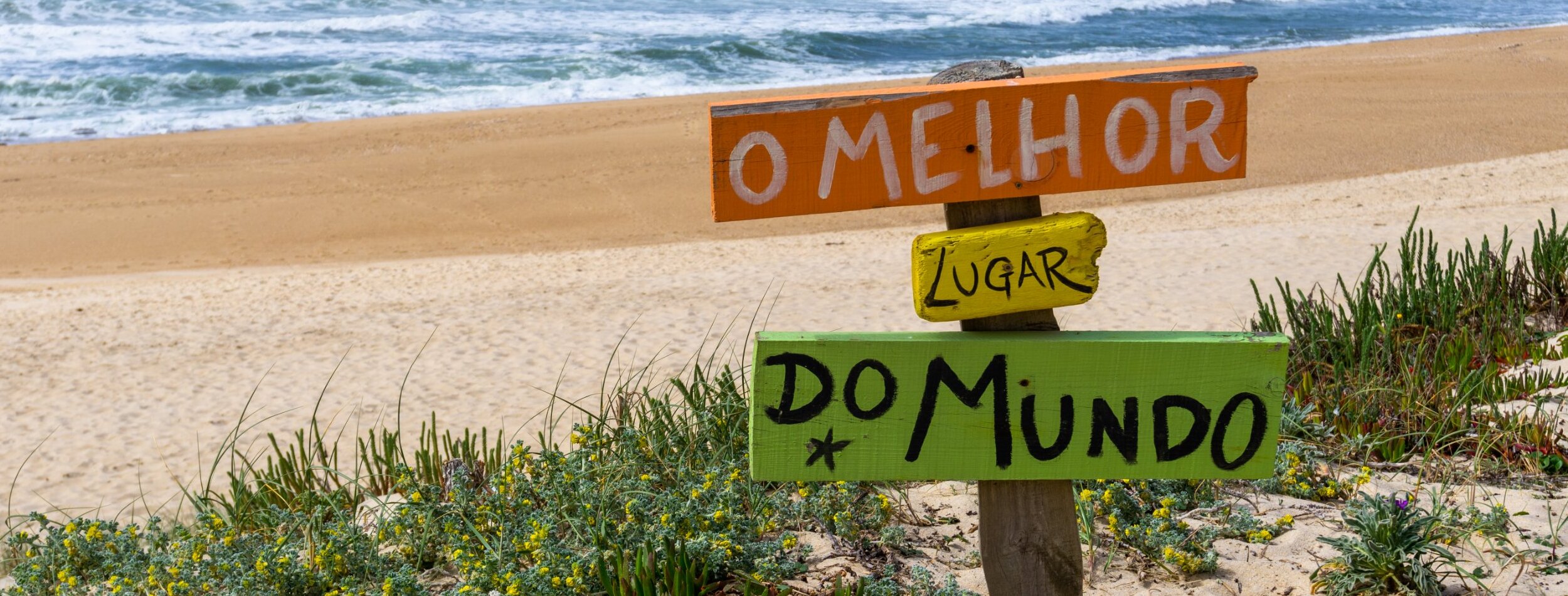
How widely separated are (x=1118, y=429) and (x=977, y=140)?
59 cm

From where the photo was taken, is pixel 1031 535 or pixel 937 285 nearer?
pixel 937 285

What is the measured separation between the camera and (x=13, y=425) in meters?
5.82

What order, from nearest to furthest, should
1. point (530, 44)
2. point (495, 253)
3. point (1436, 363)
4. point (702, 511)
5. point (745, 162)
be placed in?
1. point (745, 162)
2. point (702, 511)
3. point (1436, 363)
4. point (495, 253)
5. point (530, 44)

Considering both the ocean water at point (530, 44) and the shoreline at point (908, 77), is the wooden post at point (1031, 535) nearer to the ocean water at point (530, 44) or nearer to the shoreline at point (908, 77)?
the shoreline at point (908, 77)

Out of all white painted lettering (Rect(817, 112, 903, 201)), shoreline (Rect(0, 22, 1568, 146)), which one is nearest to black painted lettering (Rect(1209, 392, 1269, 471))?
white painted lettering (Rect(817, 112, 903, 201))

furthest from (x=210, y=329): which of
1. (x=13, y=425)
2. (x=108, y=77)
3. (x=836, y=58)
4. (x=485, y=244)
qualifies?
(x=836, y=58)

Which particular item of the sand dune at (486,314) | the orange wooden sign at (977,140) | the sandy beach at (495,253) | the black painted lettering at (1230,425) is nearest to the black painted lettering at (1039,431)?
the black painted lettering at (1230,425)

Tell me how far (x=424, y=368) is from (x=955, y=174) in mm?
4889

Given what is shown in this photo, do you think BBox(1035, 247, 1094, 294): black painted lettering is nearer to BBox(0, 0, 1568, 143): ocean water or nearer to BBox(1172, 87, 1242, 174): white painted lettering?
BBox(1172, 87, 1242, 174): white painted lettering

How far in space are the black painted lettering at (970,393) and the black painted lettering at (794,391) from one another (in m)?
0.17

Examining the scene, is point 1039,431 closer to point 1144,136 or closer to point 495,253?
Result: point 1144,136

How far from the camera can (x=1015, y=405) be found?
2.14 m

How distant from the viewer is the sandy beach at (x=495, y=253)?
6.02 metres

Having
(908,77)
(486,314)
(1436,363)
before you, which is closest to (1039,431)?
(1436,363)
